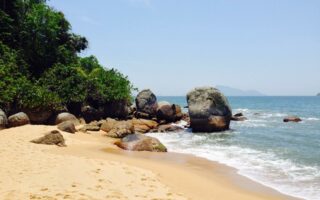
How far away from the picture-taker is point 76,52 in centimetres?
4066

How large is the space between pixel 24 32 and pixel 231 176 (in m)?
24.2

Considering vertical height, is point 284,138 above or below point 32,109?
below

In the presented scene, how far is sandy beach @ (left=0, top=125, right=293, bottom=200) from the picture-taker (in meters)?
9.49

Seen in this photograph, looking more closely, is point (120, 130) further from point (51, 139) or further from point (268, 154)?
point (268, 154)

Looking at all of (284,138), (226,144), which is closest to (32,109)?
(226,144)

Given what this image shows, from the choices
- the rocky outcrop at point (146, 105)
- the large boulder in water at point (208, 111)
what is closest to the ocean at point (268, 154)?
the large boulder in water at point (208, 111)

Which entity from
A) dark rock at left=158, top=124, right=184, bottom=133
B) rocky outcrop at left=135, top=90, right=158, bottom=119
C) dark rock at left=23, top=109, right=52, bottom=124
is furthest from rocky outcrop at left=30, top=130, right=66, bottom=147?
rocky outcrop at left=135, top=90, right=158, bottom=119

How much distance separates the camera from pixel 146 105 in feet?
116

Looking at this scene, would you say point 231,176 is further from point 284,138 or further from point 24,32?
point 24,32

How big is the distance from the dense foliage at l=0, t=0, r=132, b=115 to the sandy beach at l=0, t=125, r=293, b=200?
13.9m

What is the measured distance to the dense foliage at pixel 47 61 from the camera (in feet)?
98.3

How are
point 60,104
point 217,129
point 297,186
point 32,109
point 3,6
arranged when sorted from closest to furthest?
1. point 297,186
2. point 32,109
3. point 60,104
4. point 217,129
5. point 3,6

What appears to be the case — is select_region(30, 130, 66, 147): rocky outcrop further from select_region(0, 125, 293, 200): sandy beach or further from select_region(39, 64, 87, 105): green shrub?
select_region(39, 64, 87, 105): green shrub

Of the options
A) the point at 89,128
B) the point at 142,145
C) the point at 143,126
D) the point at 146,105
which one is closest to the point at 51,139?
the point at 142,145
